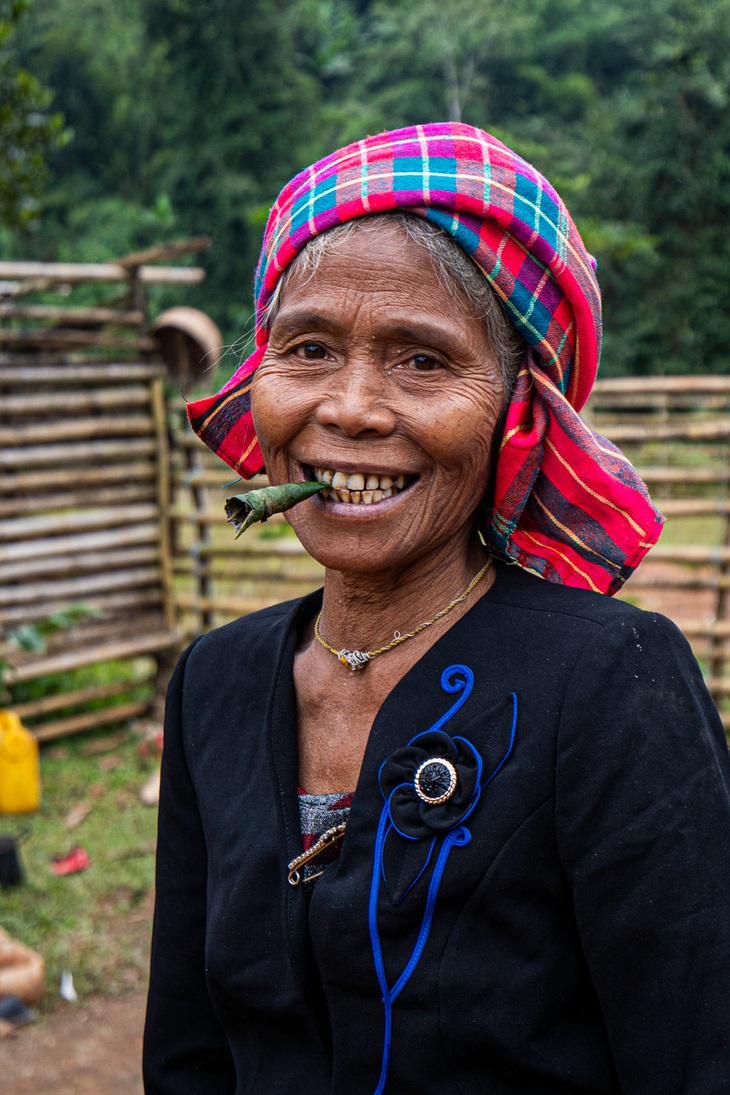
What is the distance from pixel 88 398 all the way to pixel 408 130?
5.50 meters

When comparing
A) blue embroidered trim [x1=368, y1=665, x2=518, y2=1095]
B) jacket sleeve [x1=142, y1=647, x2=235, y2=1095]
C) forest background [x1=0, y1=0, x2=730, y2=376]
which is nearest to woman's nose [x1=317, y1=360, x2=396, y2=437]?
blue embroidered trim [x1=368, y1=665, x2=518, y2=1095]

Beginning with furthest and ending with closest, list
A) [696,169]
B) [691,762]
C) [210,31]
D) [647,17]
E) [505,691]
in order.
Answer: [647,17] < [210,31] < [696,169] < [505,691] < [691,762]

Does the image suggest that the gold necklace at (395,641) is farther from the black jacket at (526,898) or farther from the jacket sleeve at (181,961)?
the jacket sleeve at (181,961)

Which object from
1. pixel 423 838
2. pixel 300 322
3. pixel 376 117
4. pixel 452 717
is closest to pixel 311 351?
pixel 300 322

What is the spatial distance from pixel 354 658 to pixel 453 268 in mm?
578

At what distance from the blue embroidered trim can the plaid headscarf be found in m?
0.27

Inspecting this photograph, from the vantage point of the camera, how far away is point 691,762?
49.9 inches

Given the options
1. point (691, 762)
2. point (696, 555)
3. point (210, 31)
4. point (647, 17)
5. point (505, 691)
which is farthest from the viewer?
point (647, 17)

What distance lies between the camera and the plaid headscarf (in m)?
1.39

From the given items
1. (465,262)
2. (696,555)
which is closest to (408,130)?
(465,262)

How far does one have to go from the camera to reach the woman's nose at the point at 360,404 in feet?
4.60

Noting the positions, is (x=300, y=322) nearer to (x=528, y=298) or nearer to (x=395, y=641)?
(x=528, y=298)

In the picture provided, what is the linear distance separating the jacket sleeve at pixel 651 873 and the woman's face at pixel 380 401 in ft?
1.17

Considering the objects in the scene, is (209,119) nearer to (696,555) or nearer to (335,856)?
(696,555)
